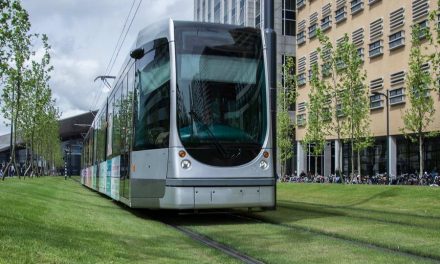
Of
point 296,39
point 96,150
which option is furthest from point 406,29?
point 96,150

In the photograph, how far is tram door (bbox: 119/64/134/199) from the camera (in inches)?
523

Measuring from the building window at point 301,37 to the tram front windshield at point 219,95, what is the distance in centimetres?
4734

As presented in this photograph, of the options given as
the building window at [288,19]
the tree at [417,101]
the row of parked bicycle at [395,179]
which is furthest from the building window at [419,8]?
the building window at [288,19]

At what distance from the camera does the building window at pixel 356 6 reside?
47.0 m

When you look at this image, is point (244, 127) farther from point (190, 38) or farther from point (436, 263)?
point (436, 263)

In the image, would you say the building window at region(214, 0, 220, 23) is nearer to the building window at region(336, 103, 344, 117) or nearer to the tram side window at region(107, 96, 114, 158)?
the building window at region(336, 103, 344, 117)

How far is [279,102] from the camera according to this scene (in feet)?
147

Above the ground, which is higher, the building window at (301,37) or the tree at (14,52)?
the building window at (301,37)

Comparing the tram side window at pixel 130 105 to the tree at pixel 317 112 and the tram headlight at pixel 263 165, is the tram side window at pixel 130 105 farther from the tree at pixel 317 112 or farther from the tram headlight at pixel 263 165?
the tree at pixel 317 112

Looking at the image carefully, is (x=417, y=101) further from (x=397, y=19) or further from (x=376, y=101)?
(x=376, y=101)

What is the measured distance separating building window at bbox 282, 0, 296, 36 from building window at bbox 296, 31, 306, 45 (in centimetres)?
386

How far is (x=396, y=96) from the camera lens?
41281 mm

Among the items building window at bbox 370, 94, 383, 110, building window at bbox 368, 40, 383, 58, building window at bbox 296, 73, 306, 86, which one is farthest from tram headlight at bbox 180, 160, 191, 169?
building window at bbox 296, 73, 306, 86

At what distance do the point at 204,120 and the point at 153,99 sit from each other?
1422 millimetres
